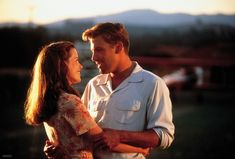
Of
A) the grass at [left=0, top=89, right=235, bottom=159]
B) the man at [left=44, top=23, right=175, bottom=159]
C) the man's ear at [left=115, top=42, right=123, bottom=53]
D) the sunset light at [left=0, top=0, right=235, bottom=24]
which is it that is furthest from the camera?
the grass at [left=0, top=89, right=235, bottom=159]

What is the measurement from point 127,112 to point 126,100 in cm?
5

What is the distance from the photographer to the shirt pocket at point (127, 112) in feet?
7.20

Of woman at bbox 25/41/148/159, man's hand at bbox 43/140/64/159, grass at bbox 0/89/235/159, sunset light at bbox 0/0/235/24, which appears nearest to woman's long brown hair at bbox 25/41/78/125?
woman at bbox 25/41/148/159

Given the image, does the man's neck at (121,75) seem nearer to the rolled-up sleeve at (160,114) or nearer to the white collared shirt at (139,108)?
the white collared shirt at (139,108)

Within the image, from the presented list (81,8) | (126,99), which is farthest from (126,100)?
(81,8)

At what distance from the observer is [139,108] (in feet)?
7.21

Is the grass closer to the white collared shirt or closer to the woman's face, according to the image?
the white collared shirt

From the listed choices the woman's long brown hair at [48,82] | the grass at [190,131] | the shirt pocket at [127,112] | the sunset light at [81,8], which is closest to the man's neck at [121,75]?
the shirt pocket at [127,112]

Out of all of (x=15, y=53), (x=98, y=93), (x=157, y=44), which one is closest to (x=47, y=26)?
(x=15, y=53)

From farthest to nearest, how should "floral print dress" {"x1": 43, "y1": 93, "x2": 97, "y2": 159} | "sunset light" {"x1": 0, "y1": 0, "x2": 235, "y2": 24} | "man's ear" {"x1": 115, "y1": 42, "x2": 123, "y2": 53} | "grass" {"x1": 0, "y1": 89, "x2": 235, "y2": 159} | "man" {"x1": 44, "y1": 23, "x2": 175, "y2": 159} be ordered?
"grass" {"x1": 0, "y1": 89, "x2": 235, "y2": 159} < "sunset light" {"x1": 0, "y1": 0, "x2": 235, "y2": 24} < "man's ear" {"x1": 115, "y1": 42, "x2": 123, "y2": 53} < "man" {"x1": 44, "y1": 23, "x2": 175, "y2": 159} < "floral print dress" {"x1": 43, "y1": 93, "x2": 97, "y2": 159}

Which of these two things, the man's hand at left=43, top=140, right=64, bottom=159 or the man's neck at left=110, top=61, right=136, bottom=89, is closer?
the man's hand at left=43, top=140, right=64, bottom=159

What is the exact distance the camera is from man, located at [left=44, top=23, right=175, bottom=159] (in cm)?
217

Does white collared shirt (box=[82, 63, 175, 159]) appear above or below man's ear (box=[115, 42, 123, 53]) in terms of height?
below

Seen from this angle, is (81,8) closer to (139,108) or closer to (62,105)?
(139,108)
